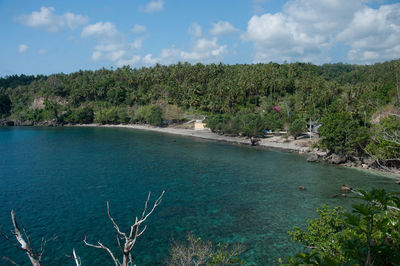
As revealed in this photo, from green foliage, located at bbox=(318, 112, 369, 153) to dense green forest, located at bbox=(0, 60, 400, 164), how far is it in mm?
157

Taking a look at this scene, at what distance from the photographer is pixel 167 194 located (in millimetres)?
35656

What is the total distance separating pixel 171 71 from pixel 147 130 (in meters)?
43.4

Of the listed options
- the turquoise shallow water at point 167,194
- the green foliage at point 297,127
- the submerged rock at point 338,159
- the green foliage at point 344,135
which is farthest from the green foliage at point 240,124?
the submerged rock at point 338,159

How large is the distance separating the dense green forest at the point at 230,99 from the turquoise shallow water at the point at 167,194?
12200mm

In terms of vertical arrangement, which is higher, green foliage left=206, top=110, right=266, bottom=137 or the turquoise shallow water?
green foliage left=206, top=110, right=266, bottom=137

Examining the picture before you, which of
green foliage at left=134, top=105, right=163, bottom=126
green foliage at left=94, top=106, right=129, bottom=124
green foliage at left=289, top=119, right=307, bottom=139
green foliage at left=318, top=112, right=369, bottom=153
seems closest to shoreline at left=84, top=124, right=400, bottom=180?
green foliage at left=289, top=119, right=307, bottom=139

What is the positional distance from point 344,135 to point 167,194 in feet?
107

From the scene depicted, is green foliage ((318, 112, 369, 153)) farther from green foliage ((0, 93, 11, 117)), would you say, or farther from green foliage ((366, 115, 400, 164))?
green foliage ((0, 93, 11, 117))

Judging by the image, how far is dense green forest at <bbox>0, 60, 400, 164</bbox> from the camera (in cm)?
5938

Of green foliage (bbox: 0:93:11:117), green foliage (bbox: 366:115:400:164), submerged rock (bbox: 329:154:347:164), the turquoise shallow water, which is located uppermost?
green foliage (bbox: 0:93:11:117)

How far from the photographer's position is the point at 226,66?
139250 millimetres

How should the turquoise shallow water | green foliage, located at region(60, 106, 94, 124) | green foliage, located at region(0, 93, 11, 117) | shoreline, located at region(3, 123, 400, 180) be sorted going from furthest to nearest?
green foliage, located at region(0, 93, 11, 117)
green foliage, located at region(60, 106, 94, 124)
shoreline, located at region(3, 123, 400, 180)
the turquoise shallow water

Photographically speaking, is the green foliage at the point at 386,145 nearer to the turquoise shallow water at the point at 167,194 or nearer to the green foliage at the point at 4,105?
the turquoise shallow water at the point at 167,194

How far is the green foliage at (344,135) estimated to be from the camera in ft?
154
